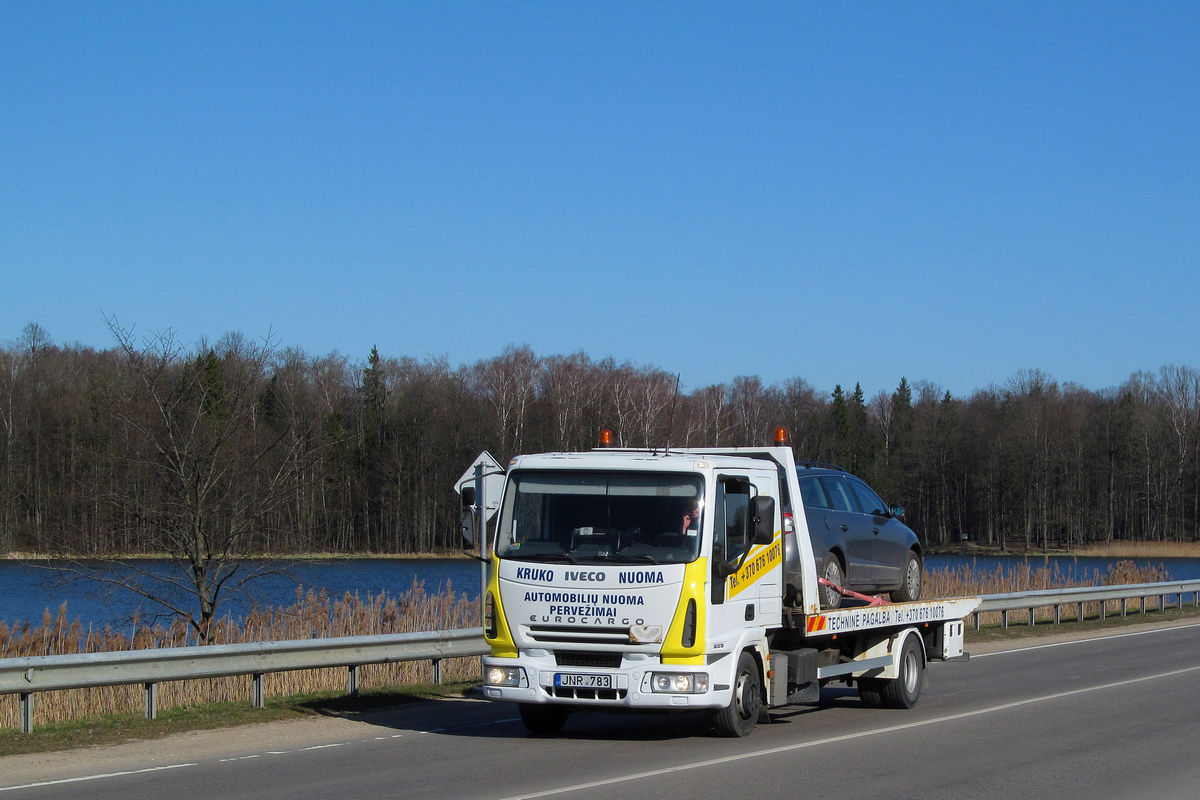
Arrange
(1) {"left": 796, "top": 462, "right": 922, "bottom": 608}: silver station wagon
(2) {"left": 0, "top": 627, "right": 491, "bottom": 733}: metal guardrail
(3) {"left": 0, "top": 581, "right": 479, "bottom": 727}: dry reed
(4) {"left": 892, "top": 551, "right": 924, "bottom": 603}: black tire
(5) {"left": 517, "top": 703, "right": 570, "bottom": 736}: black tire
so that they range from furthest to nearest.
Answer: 1. (4) {"left": 892, "top": 551, "right": 924, "bottom": 603}: black tire
2. (3) {"left": 0, "top": 581, "right": 479, "bottom": 727}: dry reed
3. (1) {"left": 796, "top": 462, "right": 922, "bottom": 608}: silver station wagon
4. (5) {"left": 517, "top": 703, "right": 570, "bottom": 736}: black tire
5. (2) {"left": 0, "top": 627, "right": 491, "bottom": 733}: metal guardrail

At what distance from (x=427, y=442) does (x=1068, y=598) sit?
55.5 m

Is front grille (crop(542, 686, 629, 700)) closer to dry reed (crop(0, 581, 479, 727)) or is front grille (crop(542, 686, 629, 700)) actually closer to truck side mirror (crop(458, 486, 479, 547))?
truck side mirror (crop(458, 486, 479, 547))

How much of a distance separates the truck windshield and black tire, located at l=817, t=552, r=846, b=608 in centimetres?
255

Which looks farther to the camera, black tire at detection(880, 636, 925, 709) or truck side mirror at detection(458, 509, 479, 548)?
black tire at detection(880, 636, 925, 709)

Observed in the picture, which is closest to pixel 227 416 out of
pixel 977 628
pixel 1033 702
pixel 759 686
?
pixel 759 686

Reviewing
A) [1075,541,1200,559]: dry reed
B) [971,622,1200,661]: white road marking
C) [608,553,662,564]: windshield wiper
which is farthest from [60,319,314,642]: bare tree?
[1075,541,1200,559]: dry reed

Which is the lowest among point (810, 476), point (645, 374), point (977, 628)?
point (977, 628)

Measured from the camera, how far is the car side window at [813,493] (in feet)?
41.4

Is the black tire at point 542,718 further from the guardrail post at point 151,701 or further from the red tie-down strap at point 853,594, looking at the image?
the guardrail post at point 151,701

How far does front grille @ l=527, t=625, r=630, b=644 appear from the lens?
33.8 feet

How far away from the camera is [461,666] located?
1725 centimetres

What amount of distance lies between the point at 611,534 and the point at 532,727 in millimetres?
2297

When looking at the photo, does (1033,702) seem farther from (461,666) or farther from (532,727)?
(461,666)

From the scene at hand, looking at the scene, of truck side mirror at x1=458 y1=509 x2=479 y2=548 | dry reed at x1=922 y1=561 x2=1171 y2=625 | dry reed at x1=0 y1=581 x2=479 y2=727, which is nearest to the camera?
truck side mirror at x1=458 y1=509 x2=479 y2=548
